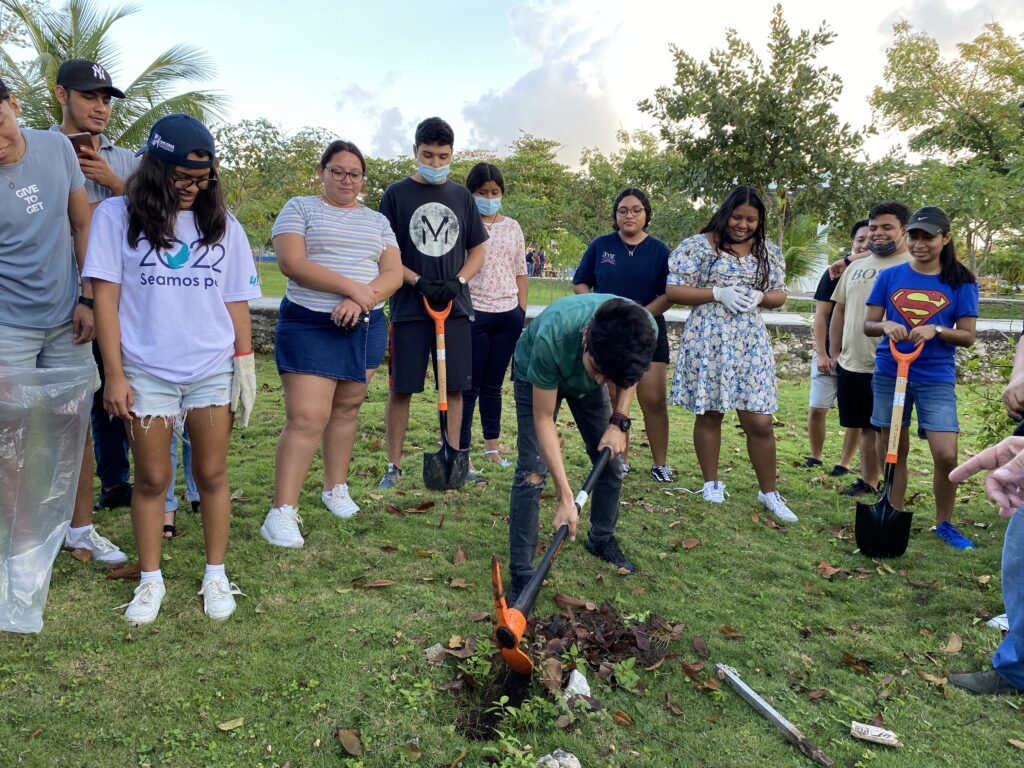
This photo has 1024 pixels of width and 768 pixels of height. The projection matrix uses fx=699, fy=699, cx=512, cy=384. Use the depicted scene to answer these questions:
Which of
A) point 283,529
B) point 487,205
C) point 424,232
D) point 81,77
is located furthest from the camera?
point 487,205

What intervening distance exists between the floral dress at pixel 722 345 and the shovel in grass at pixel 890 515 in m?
0.69

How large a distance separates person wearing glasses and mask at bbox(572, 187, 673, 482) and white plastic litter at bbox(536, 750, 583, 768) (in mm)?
2744

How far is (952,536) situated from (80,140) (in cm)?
526

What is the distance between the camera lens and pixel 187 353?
9.27ft

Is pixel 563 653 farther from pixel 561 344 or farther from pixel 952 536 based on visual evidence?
pixel 952 536

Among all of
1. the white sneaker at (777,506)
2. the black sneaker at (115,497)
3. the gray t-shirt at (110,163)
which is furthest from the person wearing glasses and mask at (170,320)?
the white sneaker at (777,506)

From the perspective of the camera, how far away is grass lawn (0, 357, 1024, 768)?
2354 mm

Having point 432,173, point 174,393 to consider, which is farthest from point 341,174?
point 174,393

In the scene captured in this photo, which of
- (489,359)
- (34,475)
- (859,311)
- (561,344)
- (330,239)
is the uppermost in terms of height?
(330,239)

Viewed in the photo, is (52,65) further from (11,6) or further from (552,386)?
(552,386)

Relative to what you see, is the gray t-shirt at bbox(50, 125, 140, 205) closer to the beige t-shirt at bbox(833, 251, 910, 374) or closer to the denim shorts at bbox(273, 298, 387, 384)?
the denim shorts at bbox(273, 298, 387, 384)

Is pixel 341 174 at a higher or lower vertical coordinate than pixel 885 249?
higher

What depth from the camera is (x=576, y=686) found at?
2619 mm

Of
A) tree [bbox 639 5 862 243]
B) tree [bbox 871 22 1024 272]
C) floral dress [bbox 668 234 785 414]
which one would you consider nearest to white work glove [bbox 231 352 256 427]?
floral dress [bbox 668 234 785 414]
